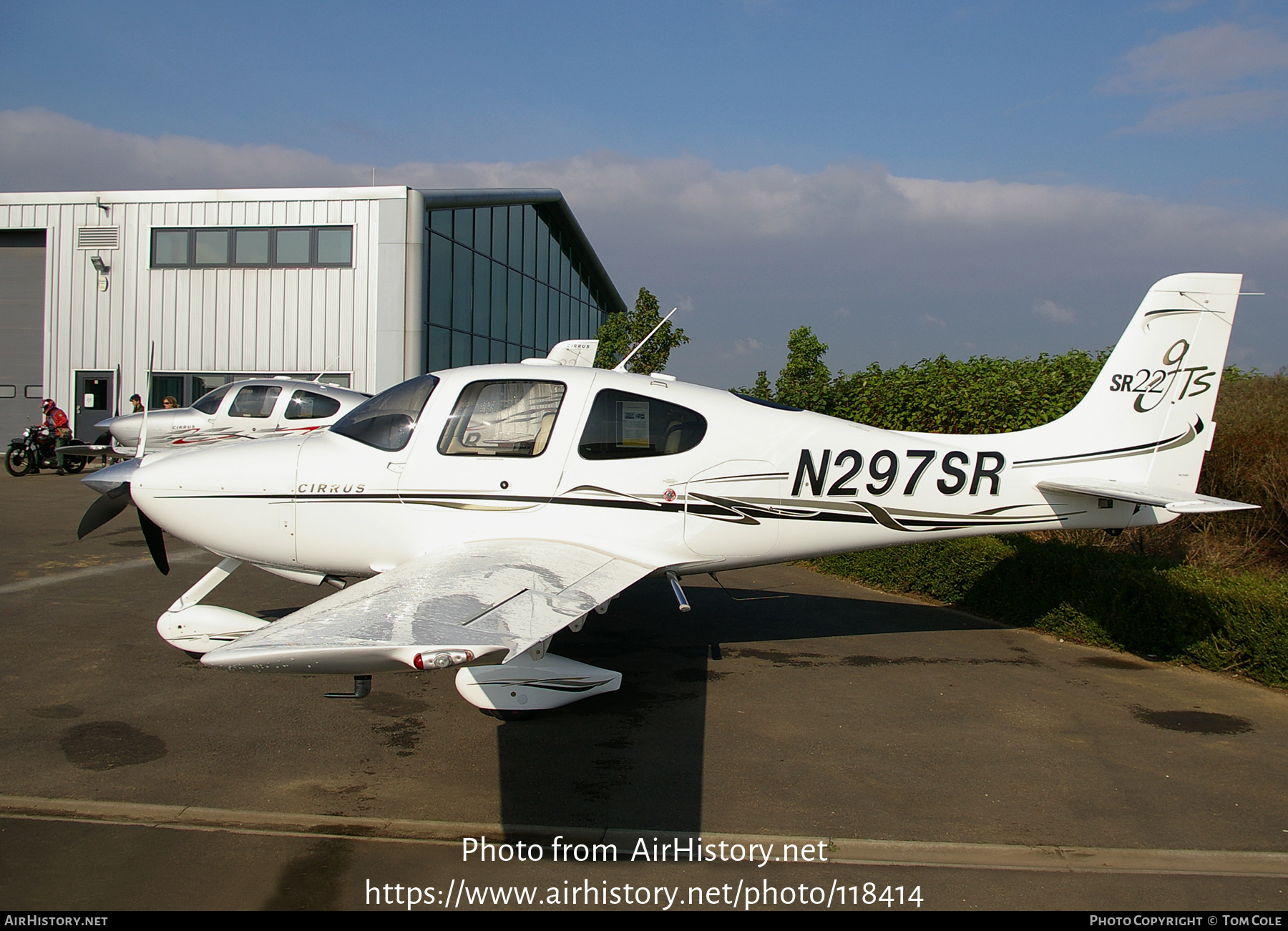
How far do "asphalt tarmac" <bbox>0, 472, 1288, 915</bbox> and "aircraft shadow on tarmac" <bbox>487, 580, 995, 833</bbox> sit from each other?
1.0 inches

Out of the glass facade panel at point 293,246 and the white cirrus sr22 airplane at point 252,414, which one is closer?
the white cirrus sr22 airplane at point 252,414

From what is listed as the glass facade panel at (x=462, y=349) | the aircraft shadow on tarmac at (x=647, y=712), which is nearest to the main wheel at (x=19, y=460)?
the glass facade panel at (x=462, y=349)

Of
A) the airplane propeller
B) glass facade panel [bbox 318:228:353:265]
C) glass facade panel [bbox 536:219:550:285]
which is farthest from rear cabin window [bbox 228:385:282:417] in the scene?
glass facade panel [bbox 536:219:550:285]

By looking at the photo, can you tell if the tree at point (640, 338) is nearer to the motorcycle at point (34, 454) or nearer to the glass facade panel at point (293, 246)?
the glass facade panel at point (293, 246)

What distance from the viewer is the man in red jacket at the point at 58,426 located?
20.4m

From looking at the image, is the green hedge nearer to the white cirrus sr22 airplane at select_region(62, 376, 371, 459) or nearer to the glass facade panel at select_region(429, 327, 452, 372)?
the white cirrus sr22 airplane at select_region(62, 376, 371, 459)

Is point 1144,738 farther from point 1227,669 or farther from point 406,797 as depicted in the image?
point 406,797

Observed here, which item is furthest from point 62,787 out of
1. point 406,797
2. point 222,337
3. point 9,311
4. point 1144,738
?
point 9,311

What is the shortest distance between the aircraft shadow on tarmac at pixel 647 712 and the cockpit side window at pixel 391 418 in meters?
2.11

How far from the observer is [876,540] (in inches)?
238

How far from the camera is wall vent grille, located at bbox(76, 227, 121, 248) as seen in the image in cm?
2294

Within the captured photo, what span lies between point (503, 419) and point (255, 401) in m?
10.2

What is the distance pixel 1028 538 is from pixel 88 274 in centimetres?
2566

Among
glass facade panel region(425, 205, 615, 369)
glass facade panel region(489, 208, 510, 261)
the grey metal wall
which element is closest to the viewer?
the grey metal wall
